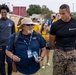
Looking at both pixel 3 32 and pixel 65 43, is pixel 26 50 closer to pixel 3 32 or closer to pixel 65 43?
pixel 65 43

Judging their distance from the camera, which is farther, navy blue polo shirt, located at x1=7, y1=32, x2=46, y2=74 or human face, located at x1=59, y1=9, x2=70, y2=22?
human face, located at x1=59, y1=9, x2=70, y2=22

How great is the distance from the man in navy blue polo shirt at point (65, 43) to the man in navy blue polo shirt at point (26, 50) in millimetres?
721

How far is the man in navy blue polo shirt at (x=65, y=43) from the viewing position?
5879 mm

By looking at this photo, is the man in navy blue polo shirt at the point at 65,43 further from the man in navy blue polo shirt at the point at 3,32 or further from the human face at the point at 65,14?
the man in navy blue polo shirt at the point at 3,32

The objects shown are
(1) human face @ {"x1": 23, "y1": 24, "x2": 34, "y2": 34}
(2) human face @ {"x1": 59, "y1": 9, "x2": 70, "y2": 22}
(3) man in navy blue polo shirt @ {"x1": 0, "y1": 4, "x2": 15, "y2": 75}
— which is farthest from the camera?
(3) man in navy blue polo shirt @ {"x1": 0, "y1": 4, "x2": 15, "y2": 75}

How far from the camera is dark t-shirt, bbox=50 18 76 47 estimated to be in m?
5.88

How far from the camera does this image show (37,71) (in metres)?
5.36

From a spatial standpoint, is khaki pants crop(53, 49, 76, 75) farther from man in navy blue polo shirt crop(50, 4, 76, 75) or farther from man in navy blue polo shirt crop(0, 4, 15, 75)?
man in navy blue polo shirt crop(0, 4, 15, 75)

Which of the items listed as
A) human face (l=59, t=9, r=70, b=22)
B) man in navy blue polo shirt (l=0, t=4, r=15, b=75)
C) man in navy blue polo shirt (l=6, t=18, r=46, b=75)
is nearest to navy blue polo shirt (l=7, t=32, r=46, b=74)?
man in navy blue polo shirt (l=6, t=18, r=46, b=75)

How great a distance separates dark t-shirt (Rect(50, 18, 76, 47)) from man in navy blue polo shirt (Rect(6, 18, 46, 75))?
70 cm

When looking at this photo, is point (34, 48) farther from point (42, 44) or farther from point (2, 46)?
point (2, 46)

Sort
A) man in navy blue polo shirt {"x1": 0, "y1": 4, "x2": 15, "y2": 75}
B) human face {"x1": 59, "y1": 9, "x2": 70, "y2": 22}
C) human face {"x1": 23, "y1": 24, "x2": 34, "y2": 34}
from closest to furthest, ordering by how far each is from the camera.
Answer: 1. human face {"x1": 23, "y1": 24, "x2": 34, "y2": 34}
2. human face {"x1": 59, "y1": 9, "x2": 70, "y2": 22}
3. man in navy blue polo shirt {"x1": 0, "y1": 4, "x2": 15, "y2": 75}

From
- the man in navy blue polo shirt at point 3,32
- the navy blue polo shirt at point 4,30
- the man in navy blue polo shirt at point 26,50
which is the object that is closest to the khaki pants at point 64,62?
the man in navy blue polo shirt at point 26,50

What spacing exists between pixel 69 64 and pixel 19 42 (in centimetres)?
120
